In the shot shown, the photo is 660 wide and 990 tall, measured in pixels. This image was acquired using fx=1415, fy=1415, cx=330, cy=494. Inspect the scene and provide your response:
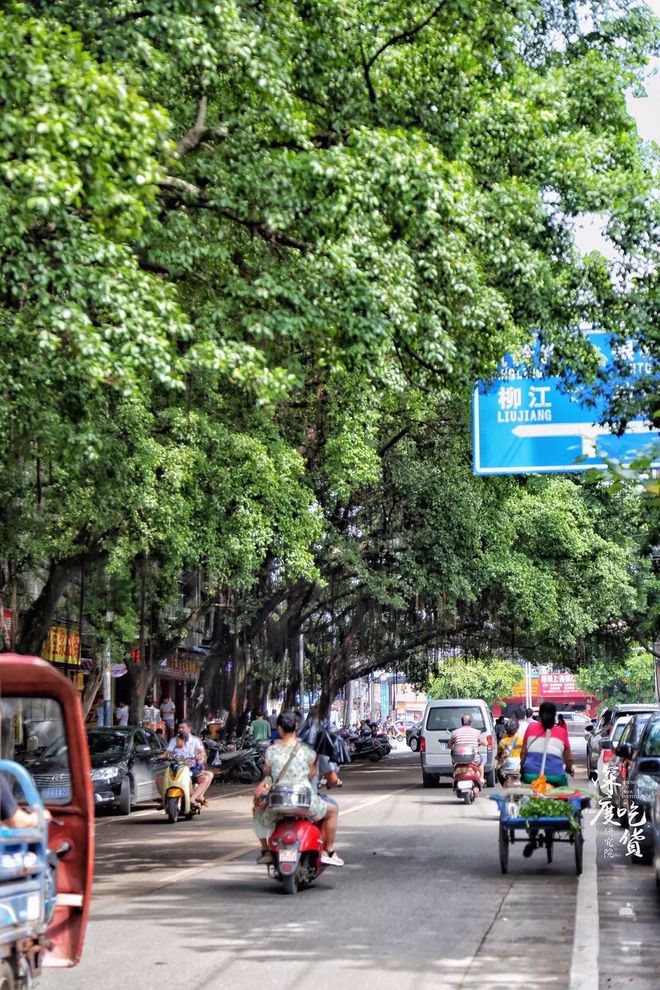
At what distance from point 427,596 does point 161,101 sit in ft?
78.4

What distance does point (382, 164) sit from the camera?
40.4ft

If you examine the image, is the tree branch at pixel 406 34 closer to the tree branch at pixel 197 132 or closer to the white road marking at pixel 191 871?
the tree branch at pixel 197 132

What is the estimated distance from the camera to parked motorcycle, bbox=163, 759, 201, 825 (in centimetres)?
2125

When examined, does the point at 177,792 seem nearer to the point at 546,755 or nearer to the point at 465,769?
the point at 465,769

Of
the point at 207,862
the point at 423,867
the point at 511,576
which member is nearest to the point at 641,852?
the point at 423,867

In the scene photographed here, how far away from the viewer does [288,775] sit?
12062mm

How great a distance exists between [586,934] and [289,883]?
301cm

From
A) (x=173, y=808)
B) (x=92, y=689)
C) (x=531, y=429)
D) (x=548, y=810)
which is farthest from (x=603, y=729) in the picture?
(x=548, y=810)

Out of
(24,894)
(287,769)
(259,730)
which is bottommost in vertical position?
(24,894)

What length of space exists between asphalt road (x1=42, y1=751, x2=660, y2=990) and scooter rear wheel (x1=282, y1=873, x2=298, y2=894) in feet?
0.29

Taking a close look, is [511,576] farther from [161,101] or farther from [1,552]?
[161,101]

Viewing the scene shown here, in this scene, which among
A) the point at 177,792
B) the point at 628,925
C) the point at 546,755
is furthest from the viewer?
the point at 177,792

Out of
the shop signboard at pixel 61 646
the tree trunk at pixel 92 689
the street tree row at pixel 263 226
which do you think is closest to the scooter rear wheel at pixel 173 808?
the street tree row at pixel 263 226

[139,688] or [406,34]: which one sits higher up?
[406,34]
